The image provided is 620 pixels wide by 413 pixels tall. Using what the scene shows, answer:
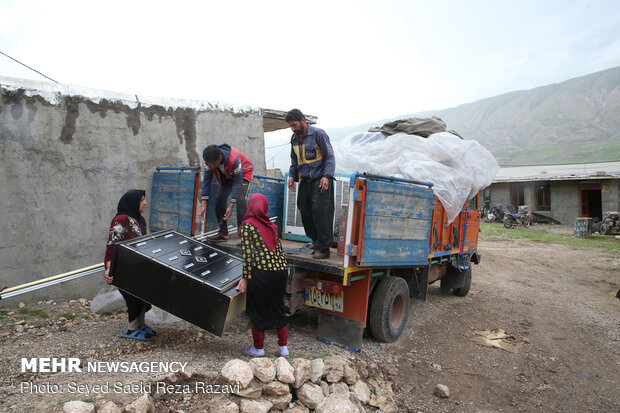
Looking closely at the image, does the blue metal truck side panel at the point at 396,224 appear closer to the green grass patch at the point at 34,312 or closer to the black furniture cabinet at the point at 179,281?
the black furniture cabinet at the point at 179,281

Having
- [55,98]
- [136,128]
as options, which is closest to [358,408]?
[136,128]

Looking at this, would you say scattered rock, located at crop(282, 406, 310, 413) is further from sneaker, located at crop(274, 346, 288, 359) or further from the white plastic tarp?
the white plastic tarp

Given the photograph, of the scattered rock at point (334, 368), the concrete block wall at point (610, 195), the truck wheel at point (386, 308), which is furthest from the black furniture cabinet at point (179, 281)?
the concrete block wall at point (610, 195)

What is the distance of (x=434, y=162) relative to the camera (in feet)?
16.2

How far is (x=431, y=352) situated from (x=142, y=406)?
326 cm

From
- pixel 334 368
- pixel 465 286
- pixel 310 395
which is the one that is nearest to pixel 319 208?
pixel 334 368

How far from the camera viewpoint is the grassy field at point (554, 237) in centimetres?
1427

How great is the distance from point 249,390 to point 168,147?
4.43 metres

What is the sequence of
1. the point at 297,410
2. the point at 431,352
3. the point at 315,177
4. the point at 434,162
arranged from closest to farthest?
the point at 297,410, the point at 315,177, the point at 431,352, the point at 434,162

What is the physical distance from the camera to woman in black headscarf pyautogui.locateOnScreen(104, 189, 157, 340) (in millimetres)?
3533

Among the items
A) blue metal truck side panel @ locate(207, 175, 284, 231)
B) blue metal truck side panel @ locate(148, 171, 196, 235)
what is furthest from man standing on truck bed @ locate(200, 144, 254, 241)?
blue metal truck side panel @ locate(148, 171, 196, 235)

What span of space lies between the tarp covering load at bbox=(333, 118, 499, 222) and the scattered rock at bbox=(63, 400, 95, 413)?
3.95 meters

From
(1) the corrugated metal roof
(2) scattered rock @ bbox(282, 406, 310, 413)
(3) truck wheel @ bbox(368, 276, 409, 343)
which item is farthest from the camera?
(1) the corrugated metal roof

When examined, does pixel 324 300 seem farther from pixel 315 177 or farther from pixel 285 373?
pixel 315 177
